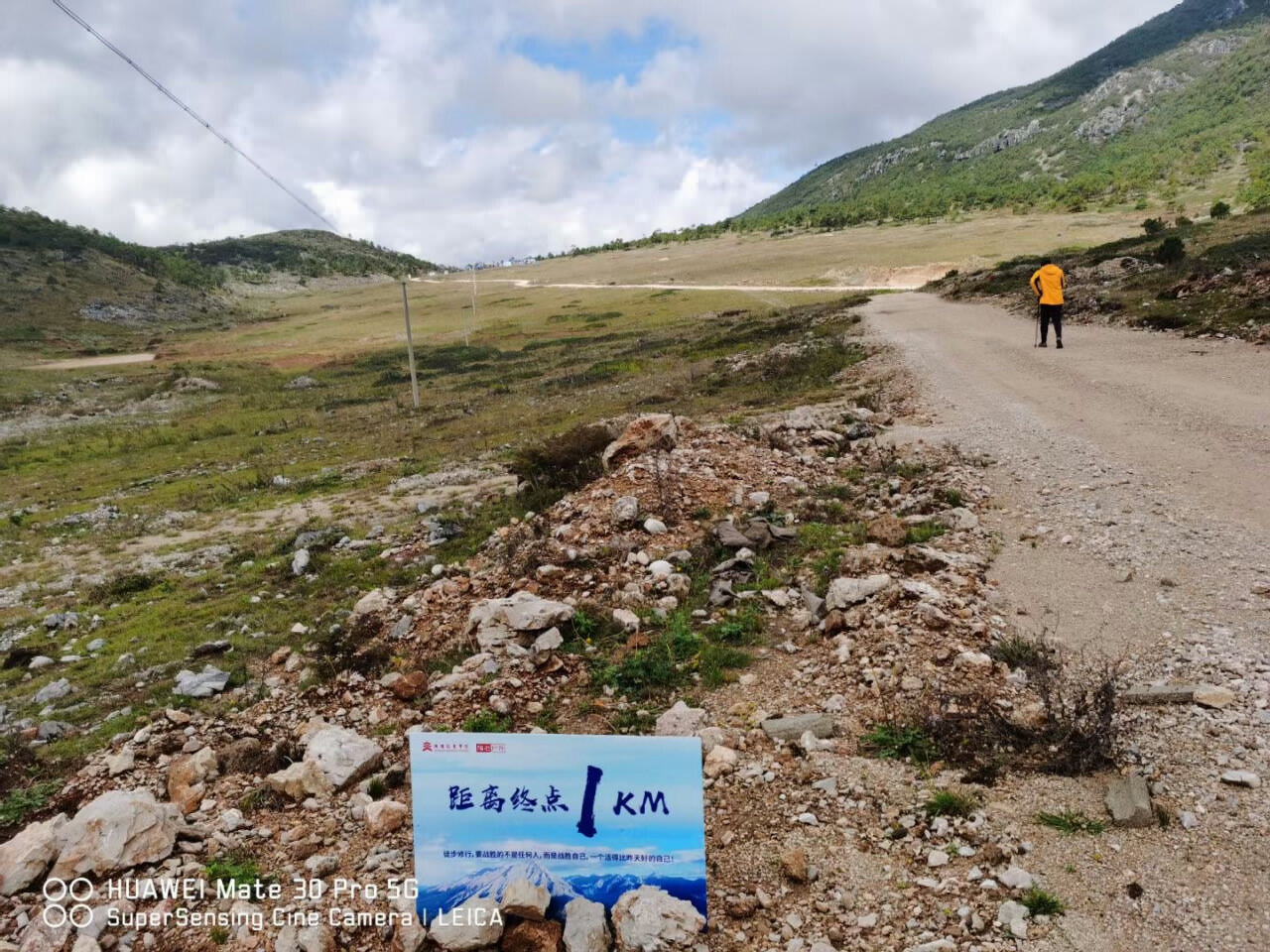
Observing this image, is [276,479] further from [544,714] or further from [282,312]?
[282,312]

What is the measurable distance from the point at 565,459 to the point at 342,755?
27.7ft

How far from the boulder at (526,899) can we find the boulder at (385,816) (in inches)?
66.6

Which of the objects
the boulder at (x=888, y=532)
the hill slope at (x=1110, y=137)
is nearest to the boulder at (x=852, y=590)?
the boulder at (x=888, y=532)

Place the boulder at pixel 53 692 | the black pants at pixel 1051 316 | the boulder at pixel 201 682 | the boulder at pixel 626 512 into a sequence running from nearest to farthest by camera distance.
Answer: the boulder at pixel 201 682, the boulder at pixel 53 692, the boulder at pixel 626 512, the black pants at pixel 1051 316

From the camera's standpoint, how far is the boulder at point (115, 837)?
182 inches

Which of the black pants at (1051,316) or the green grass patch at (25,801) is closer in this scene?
the green grass patch at (25,801)

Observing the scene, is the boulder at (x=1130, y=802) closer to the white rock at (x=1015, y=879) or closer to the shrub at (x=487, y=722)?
the white rock at (x=1015, y=879)

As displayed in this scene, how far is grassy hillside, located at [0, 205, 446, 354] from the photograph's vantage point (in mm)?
77938

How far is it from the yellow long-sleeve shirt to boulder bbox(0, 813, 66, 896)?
19.8 m

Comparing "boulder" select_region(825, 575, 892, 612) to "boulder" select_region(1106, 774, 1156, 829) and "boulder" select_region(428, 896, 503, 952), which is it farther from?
"boulder" select_region(428, 896, 503, 952)

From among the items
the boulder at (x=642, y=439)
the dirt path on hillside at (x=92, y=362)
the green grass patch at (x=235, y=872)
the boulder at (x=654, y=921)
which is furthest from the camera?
the dirt path on hillside at (x=92, y=362)

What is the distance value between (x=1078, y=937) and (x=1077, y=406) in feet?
37.0

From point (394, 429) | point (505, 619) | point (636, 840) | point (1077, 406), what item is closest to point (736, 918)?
point (636, 840)

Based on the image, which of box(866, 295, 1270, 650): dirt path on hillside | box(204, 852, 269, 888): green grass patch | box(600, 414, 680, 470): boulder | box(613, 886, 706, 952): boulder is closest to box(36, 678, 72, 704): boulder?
box(204, 852, 269, 888): green grass patch
